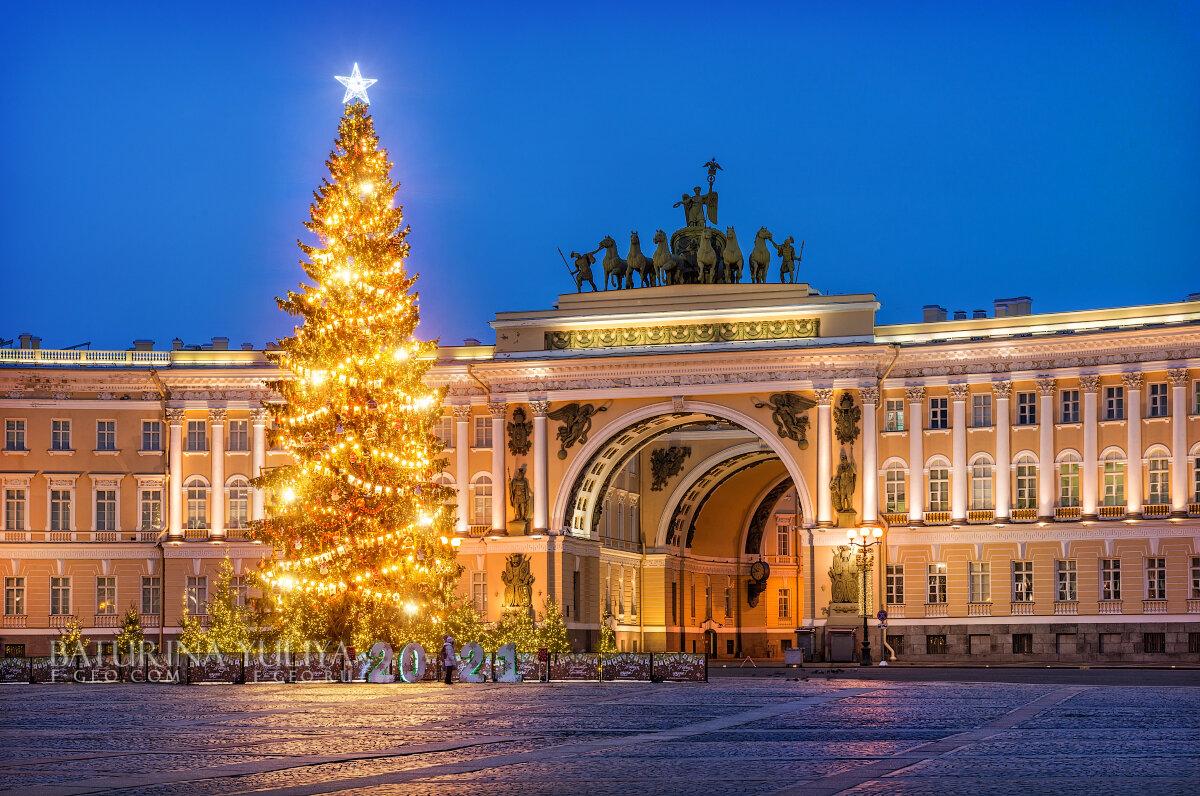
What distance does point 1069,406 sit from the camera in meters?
65.9

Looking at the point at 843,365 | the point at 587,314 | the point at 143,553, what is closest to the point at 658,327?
the point at 587,314

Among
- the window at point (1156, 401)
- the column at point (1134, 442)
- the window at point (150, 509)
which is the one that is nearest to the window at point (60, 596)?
the window at point (150, 509)

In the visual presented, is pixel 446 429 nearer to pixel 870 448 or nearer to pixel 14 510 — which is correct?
pixel 870 448

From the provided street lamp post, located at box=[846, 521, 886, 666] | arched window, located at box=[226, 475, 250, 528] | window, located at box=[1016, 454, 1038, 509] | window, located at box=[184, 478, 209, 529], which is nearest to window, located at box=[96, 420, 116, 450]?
window, located at box=[184, 478, 209, 529]

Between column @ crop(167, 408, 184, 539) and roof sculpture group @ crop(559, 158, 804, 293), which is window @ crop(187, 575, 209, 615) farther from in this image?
roof sculpture group @ crop(559, 158, 804, 293)

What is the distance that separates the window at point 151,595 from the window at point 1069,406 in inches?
1453

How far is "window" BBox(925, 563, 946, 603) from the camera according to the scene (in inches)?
2638

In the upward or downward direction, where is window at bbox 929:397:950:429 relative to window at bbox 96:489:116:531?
upward

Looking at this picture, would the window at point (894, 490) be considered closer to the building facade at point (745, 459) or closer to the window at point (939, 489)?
the building facade at point (745, 459)

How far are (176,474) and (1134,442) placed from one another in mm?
38156

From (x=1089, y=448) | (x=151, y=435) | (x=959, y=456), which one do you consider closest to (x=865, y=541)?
(x=959, y=456)

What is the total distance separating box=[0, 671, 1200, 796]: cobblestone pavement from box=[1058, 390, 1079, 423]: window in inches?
1186

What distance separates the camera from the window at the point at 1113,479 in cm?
6481

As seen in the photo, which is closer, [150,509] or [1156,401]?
[1156,401]
